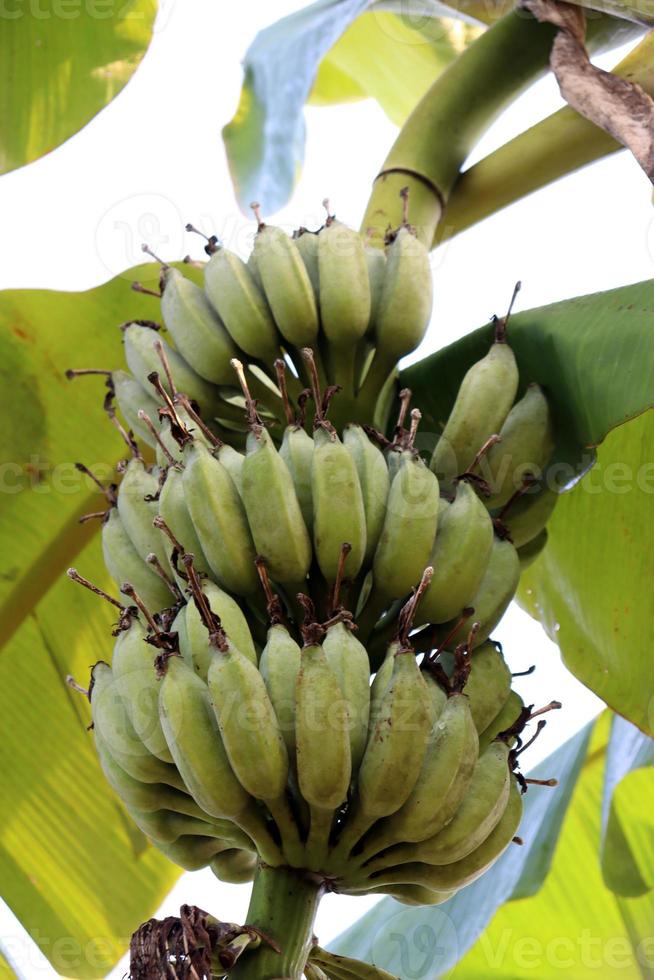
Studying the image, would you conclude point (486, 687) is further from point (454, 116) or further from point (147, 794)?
point (454, 116)

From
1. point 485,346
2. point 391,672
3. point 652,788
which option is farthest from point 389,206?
point 652,788

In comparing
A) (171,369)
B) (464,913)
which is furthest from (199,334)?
(464,913)

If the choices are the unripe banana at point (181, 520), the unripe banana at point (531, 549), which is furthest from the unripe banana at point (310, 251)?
the unripe banana at point (531, 549)

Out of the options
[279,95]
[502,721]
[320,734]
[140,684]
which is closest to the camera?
[320,734]

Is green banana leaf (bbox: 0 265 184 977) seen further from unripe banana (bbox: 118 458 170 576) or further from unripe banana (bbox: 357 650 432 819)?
unripe banana (bbox: 357 650 432 819)

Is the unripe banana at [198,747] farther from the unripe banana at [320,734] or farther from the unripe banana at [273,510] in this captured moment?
the unripe banana at [273,510]

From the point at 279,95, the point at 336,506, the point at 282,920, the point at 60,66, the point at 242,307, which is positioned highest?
the point at 279,95
